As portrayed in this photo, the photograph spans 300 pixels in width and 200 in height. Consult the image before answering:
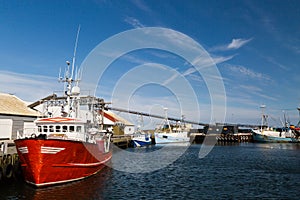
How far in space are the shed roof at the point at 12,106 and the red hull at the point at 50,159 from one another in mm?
17603

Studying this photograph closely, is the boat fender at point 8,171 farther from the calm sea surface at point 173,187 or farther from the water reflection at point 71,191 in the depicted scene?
the water reflection at point 71,191

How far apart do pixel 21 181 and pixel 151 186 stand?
39.9 feet

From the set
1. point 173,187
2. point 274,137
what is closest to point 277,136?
point 274,137

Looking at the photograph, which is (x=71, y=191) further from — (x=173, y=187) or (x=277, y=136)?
(x=277, y=136)

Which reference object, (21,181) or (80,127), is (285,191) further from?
(21,181)

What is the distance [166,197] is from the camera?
66.2ft

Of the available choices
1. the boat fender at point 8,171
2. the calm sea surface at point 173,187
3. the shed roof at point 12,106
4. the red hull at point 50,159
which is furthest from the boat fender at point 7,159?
the shed roof at point 12,106

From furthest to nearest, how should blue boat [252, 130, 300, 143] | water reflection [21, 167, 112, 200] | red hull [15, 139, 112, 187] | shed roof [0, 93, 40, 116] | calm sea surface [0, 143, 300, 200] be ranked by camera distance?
blue boat [252, 130, 300, 143], shed roof [0, 93, 40, 116], calm sea surface [0, 143, 300, 200], red hull [15, 139, 112, 187], water reflection [21, 167, 112, 200]

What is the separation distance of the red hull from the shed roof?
693 inches

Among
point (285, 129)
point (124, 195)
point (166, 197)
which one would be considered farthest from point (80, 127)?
point (285, 129)

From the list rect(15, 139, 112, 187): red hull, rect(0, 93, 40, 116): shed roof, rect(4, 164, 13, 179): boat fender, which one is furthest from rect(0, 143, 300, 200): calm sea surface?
rect(0, 93, 40, 116): shed roof

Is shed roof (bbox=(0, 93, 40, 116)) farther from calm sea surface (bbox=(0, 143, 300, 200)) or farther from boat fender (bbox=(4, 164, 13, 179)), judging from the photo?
calm sea surface (bbox=(0, 143, 300, 200))

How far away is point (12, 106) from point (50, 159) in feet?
77.0

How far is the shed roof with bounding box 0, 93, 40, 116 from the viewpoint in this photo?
120 ft
